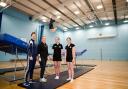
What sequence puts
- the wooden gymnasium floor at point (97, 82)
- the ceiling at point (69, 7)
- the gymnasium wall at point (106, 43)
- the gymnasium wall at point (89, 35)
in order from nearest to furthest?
1. the wooden gymnasium floor at point (97, 82)
2. the ceiling at point (69, 7)
3. the gymnasium wall at point (89, 35)
4. the gymnasium wall at point (106, 43)

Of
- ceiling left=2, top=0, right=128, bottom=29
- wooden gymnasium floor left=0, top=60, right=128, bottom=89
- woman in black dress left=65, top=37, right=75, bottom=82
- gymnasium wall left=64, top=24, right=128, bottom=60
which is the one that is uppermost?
ceiling left=2, top=0, right=128, bottom=29

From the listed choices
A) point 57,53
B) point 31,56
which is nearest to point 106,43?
point 57,53

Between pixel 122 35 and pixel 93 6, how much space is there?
17.8 ft

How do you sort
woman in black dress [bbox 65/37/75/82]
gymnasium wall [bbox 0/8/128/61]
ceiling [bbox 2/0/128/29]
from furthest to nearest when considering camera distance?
gymnasium wall [bbox 0/8/128/61]
ceiling [bbox 2/0/128/29]
woman in black dress [bbox 65/37/75/82]

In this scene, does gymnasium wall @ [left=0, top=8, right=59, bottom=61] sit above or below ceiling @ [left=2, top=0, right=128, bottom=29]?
below

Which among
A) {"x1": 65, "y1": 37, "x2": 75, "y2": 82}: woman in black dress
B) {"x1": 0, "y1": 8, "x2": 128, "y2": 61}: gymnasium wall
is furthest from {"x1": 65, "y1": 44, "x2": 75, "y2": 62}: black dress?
{"x1": 0, "y1": 8, "x2": 128, "y2": 61}: gymnasium wall

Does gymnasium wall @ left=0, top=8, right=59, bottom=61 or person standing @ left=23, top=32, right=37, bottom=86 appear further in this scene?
gymnasium wall @ left=0, top=8, right=59, bottom=61

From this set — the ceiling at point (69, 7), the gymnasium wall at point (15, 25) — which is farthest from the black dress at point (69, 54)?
the ceiling at point (69, 7)

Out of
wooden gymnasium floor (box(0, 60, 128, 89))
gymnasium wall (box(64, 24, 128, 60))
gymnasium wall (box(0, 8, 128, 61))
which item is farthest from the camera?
gymnasium wall (box(64, 24, 128, 60))

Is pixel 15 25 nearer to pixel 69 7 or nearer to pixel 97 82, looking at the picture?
pixel 69 7

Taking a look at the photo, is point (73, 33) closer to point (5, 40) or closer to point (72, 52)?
point (72, 52)

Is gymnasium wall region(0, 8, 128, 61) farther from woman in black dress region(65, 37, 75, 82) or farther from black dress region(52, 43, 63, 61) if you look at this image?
woman in black dress region(65, 37, 75, 82)

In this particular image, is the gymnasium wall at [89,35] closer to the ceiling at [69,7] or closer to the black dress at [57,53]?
the ceiling at [69,7]

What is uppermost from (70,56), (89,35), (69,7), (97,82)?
(69,7)
